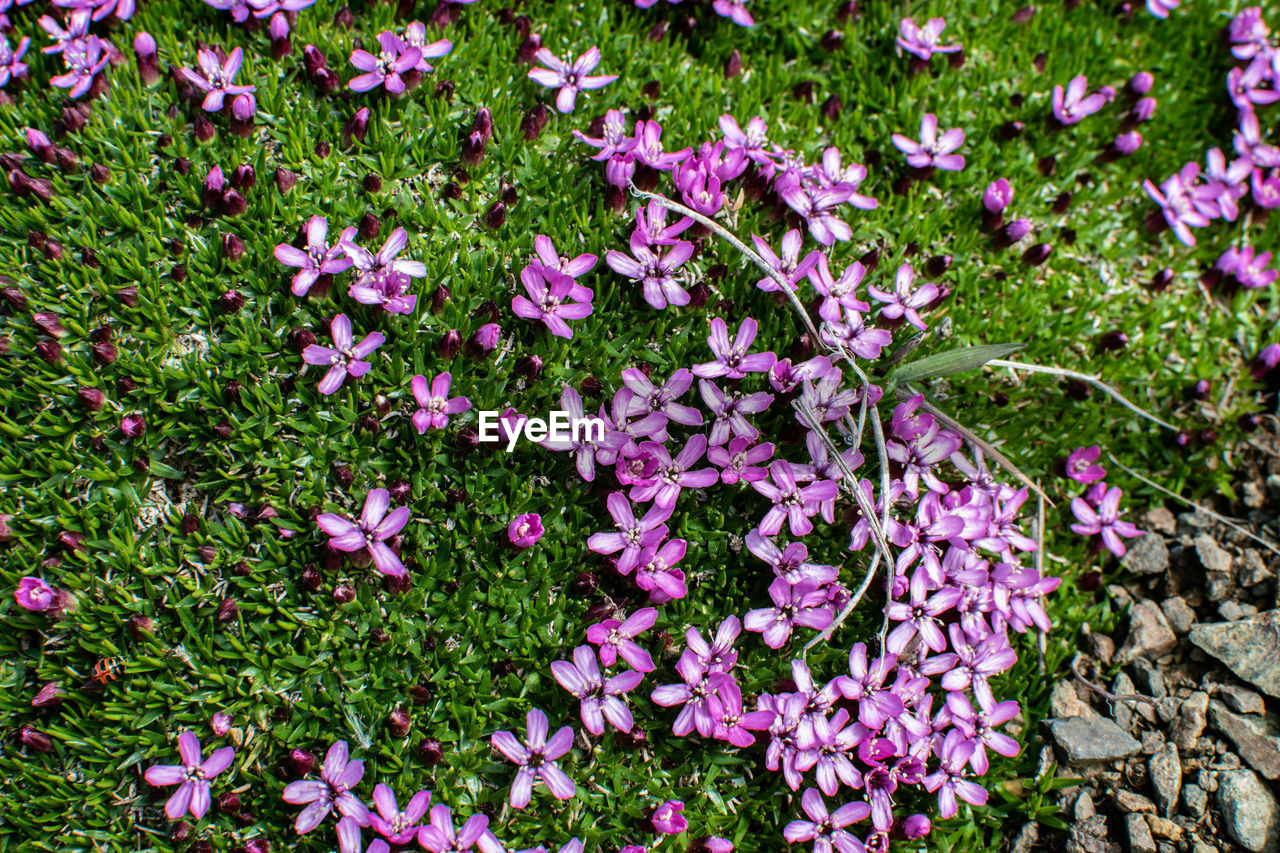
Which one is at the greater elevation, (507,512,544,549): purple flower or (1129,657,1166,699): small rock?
(507,512,544,549): purple flower

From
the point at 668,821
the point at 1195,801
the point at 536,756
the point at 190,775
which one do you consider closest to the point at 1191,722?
the point at 1195,801

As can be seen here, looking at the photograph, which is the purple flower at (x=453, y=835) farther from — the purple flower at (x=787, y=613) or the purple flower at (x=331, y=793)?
the purple flower at (x=787, y=613)

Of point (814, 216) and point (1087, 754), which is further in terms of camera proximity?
point (814, 216)

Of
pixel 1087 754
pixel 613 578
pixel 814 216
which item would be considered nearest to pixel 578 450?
pixel 613 578

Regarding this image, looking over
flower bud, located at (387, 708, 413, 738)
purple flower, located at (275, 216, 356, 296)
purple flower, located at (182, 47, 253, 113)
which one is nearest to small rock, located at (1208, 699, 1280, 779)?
flower bud, located at (387, 708, 413, 738)

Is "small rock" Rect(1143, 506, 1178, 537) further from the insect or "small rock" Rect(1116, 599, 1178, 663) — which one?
the insect

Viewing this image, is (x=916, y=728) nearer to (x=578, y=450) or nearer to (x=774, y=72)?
(x=578, y=450)

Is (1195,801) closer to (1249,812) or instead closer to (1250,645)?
(1249,812)
